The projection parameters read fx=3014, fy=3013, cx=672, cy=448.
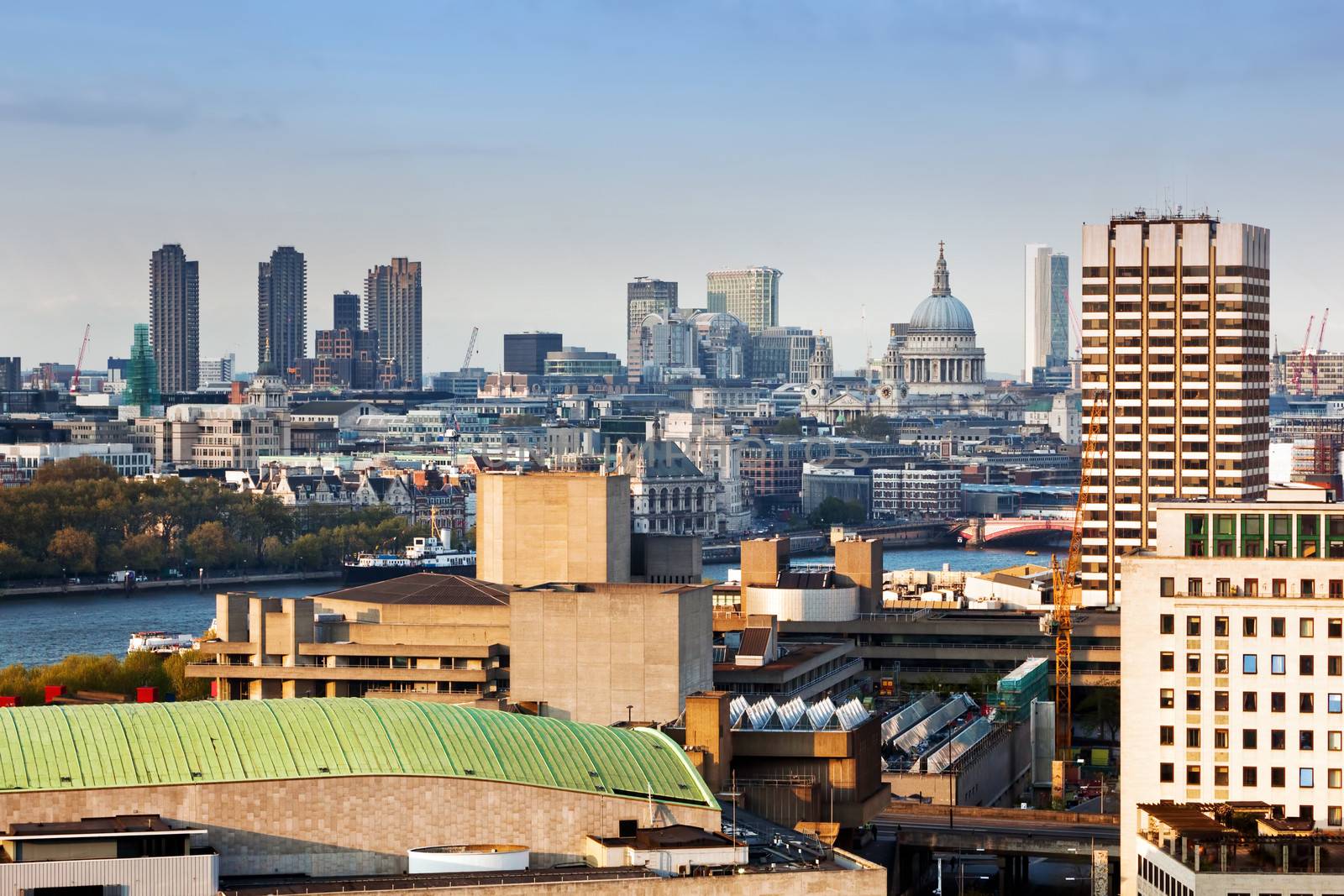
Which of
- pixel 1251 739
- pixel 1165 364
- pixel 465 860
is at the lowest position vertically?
pixel 465 860

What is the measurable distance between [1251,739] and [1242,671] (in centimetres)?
95

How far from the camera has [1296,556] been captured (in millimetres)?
42469

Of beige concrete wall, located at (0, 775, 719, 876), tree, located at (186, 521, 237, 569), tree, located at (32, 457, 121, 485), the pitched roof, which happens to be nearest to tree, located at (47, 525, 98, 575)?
tree, located at (186, 521, 237, 569)

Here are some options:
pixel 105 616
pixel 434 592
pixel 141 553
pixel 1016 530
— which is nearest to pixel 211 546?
pixel 141 553

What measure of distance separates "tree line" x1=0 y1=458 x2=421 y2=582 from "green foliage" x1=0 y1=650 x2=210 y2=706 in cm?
5492

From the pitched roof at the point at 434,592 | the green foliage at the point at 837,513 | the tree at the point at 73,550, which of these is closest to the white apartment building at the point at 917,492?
the green foliage at the point at 837,513

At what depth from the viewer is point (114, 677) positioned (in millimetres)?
71125

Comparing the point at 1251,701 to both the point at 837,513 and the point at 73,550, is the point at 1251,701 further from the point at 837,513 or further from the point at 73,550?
the point at 837,513

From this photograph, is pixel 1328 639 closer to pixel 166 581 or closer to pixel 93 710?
pixel 93 710

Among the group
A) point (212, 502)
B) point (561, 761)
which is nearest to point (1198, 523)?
point (561, 761)

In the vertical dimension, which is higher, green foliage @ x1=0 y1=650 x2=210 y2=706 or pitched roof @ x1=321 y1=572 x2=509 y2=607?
pitched roof @ x1=321 y1=572 x2=509 y2=607

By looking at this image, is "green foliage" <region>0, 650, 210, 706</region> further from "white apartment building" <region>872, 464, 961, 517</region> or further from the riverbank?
"white apartment building" <region>872, 464, 961, 517</region>

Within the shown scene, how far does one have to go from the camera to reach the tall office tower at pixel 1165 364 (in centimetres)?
9344

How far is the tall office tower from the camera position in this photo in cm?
9344
